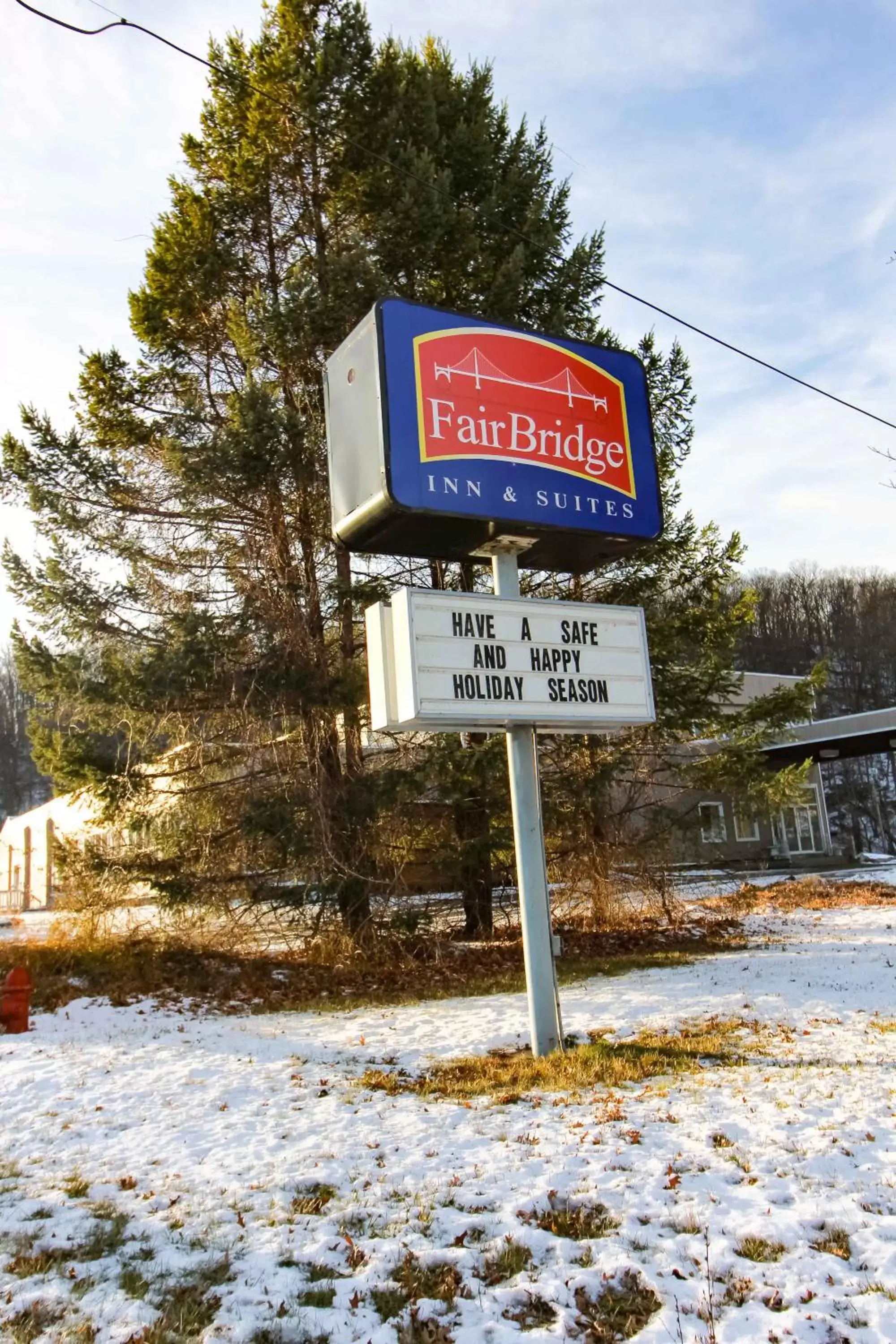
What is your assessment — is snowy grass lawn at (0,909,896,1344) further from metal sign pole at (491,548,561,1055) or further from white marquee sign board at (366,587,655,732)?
white marquee sign board at (366,587,655,732)

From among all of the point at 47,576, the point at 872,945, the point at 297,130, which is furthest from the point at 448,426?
the point at 872,945

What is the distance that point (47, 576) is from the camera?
14117mm

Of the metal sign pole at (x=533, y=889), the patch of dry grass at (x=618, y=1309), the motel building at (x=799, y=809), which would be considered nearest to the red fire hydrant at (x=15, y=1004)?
the metal sign pole at (x=533, y=889)

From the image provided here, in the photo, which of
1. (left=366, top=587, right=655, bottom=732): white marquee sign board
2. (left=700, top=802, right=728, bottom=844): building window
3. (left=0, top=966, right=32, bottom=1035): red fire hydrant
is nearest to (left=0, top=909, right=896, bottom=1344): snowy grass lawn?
(left=0, top=966, right=32, bottom=1035): red fire hydrant

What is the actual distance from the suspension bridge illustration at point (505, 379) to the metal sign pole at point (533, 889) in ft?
6.14

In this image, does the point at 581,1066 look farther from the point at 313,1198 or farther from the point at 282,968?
the point at 282,968

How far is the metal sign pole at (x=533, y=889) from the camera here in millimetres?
8188

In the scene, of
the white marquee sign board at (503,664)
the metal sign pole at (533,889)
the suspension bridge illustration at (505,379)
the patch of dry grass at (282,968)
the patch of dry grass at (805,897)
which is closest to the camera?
the white marquee sign board at (503,664)

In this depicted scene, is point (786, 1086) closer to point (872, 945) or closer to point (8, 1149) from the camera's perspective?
point (8, 1149)

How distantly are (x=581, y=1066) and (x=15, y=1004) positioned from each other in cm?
627

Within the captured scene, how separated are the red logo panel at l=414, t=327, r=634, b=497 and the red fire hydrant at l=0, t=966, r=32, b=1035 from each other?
7160mm

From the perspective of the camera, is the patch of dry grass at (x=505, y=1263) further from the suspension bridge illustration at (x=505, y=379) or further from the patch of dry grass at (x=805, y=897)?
the patch of dry grass at (x=805, y=897)

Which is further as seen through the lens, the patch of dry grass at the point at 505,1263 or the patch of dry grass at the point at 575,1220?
the patch of dry grass at the point at 575,1220

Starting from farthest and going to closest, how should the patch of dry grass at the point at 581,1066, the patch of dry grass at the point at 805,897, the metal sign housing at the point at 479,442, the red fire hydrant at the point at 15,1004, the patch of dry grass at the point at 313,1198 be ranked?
the patch of dry grass at the point at 805,897
the red fire hydrant at the point at 15,1004
the metal sign housing at the point at 479,442
the patch of dry grass at the point at 581,1066
the patch of dry grass at the point at 313,1198
